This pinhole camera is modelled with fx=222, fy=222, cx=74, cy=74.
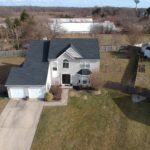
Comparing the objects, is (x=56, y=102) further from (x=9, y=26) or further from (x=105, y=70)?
(x=9, y=26)

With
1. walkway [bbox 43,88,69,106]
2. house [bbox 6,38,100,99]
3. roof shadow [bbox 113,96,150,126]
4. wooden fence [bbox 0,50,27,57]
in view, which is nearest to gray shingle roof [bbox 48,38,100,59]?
house [bbox 6,38,100,99]

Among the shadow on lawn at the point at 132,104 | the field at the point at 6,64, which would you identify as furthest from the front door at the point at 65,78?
the field at the point at 6,64

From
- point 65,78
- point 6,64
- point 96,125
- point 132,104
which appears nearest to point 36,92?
point 65,78

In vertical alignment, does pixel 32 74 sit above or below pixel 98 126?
above

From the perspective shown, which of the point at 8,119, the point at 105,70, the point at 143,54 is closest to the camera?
the point at 8,119

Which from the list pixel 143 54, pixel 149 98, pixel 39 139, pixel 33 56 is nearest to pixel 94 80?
pixel 149 98

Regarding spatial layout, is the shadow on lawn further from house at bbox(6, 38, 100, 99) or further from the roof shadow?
house at bbox(6, 38, 100, 99)
